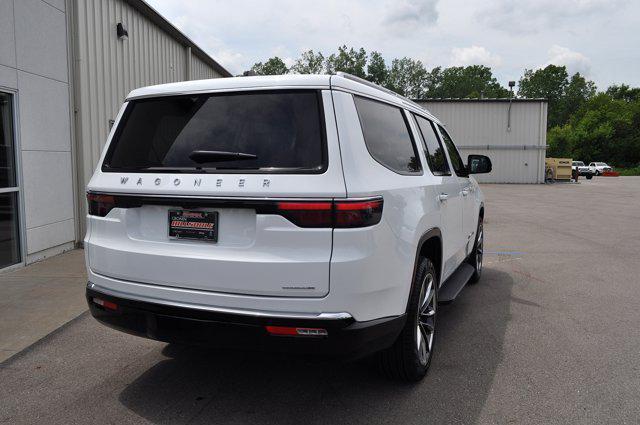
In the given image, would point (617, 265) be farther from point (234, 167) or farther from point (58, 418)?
point (58, 418)

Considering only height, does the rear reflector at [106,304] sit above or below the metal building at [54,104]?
below

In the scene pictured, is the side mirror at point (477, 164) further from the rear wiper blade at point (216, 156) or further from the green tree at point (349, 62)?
the green tree at point (349, 62)

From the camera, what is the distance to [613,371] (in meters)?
3.72

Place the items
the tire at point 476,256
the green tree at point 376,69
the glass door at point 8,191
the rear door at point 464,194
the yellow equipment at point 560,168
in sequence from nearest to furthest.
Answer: the rear door at point 464,194
the tire at point 476,256
the glass door at point 8,191
the yellow equipment at point 560,168
the green tree at point 376,69

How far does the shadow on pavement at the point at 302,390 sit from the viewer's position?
3045 mm

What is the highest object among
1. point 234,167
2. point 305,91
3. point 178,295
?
point 305,91

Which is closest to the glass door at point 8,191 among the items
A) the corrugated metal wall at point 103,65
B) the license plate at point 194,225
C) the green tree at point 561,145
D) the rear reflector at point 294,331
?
the corrugated metal wall at point 103,65

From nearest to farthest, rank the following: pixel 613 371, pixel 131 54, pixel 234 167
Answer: pixel 234 167
pixel 613 371
pixel 131 54

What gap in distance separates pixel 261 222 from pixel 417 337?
1.39 meters

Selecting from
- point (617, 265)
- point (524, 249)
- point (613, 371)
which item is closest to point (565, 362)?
point (613, 371)

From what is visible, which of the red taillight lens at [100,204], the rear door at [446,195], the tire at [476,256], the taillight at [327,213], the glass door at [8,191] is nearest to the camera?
the taillight at [327,213]

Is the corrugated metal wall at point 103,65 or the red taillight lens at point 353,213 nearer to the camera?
the red taillight lens at point 353,213

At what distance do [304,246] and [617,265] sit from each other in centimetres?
670

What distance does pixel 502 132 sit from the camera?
33.7m
